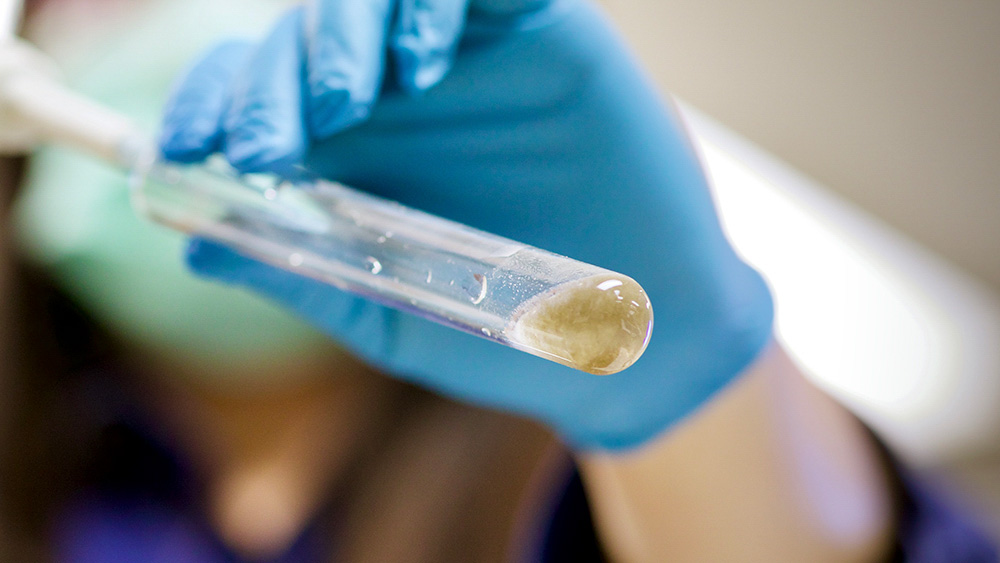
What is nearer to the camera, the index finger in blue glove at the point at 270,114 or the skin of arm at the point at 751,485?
A: the index finger in blue glove at the point at 270,114

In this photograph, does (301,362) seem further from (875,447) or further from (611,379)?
(875,447)

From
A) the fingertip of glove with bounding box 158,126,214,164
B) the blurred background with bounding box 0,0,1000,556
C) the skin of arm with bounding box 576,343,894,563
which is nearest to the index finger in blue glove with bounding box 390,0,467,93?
the fingertip of glove with bounding box 158,126,214,164

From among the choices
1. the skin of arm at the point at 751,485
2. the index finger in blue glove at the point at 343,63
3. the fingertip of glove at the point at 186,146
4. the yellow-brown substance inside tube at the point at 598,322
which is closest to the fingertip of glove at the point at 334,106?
the index finger in blue glove at the point at 343,63

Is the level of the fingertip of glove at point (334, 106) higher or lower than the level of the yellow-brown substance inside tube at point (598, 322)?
lower

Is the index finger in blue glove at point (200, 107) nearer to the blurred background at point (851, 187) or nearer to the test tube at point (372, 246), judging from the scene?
the test tube at point (372, 246)

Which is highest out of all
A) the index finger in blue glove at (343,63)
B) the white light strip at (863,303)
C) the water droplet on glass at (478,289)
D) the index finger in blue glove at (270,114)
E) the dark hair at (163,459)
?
the index finger in blue glove at (343,63)

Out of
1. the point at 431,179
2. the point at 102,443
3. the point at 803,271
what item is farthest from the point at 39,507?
the point at 803,271

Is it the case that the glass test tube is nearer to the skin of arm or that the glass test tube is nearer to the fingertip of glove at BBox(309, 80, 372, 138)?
the fingertip of glove at BBox(309, 80, 372, 138)
